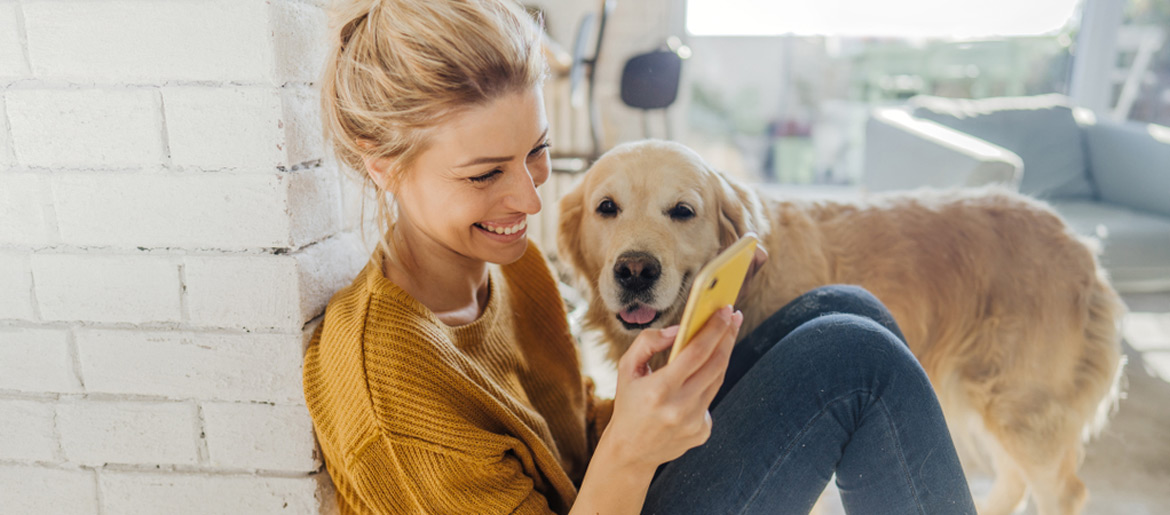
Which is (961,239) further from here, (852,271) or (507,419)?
(507,419)

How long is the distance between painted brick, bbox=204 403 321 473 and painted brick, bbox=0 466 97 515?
195mm

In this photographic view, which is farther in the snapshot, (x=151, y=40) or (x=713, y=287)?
(x=151, y=40)

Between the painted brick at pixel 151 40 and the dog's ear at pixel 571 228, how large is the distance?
31.3 inches

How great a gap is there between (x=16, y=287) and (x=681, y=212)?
1056 mm

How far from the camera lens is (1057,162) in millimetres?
3615

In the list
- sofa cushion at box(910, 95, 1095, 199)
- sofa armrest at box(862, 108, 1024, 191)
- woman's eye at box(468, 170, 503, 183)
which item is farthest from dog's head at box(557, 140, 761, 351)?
sofa cushion at box(910, 95, 1095, 199)

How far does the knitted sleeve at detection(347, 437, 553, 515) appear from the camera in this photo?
0.76 meters

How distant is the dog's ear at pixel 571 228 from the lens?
1.53 metres

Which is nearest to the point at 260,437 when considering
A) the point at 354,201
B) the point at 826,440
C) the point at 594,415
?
the point at 354,201

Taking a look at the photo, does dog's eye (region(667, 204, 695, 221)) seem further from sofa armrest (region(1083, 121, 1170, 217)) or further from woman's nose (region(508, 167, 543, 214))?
sofa armrest (region(1083, 121, 1170, 217))

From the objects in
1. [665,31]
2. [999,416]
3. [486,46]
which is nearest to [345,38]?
[486,46]

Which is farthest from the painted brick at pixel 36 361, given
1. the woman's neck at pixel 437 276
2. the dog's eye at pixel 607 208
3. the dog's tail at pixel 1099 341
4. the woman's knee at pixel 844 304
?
the dog's tail at pixel 1099 341

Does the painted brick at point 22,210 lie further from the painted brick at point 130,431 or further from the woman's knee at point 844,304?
the woman's knee at point 844,304

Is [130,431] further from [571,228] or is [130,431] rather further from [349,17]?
[571,228]
